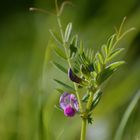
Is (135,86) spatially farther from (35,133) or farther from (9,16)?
(9,16)

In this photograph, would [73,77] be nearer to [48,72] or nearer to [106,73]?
[106,73]

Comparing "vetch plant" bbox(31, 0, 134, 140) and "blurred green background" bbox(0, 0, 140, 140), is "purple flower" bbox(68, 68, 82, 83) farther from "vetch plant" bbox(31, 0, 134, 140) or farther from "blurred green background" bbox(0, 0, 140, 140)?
"blurred green background" bbox(0, 0, 140, 140)

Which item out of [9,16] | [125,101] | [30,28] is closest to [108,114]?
[125,101]

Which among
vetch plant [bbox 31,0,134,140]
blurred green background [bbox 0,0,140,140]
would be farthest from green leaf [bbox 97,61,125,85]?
blurred green background [bbox 0,0,140,140]

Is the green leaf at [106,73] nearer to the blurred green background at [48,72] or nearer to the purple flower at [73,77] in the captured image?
the purple flower at [73,77]

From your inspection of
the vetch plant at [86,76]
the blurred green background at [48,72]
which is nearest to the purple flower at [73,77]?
the vetch plant at [86,76]

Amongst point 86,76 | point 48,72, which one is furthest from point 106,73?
point 48,72
